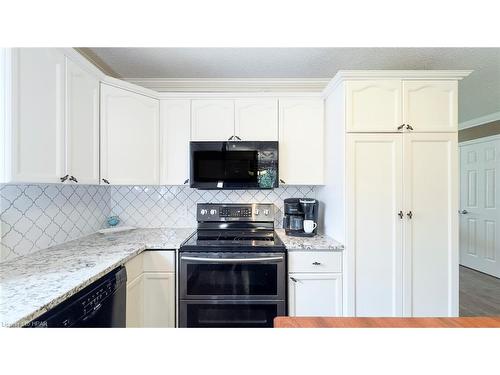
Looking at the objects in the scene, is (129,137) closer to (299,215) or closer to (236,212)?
(236,212)

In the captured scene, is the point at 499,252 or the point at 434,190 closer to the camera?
the point at 434,190

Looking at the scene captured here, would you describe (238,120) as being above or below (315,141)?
above

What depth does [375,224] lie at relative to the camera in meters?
1.67

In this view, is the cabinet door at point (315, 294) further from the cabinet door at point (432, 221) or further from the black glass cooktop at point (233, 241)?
the cabinet door at point (432, 221)

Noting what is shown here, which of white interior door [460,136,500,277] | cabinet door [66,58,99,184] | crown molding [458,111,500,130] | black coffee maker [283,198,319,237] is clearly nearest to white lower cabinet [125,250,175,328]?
cabinet door [66,58,99,184]

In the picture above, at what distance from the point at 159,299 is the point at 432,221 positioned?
2.11 metres

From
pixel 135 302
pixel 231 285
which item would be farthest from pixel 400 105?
pixel 135 302

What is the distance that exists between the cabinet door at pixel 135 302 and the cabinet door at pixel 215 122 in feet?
4.13

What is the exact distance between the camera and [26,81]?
1.11m

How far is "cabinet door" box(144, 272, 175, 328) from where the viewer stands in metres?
1.65

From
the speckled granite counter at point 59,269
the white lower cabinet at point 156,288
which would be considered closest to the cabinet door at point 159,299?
the white lower cabinet at point 156,288

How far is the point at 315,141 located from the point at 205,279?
1507mm
